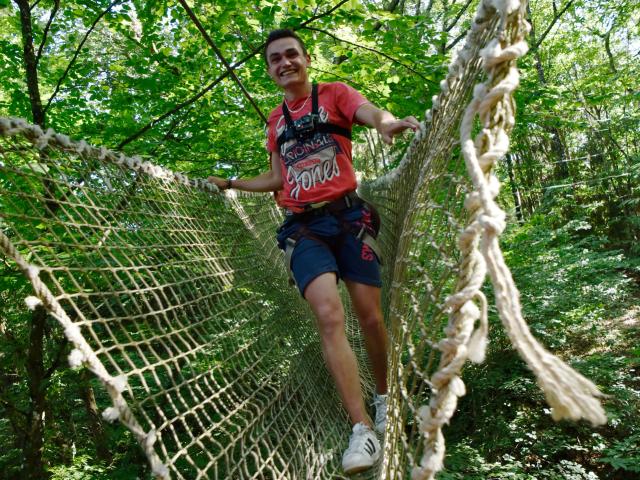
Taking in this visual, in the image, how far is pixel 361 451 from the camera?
1.12 metres

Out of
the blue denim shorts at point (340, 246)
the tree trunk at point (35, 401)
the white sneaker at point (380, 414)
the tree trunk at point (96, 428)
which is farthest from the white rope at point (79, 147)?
Result: the tree trunk at point (96, 428)

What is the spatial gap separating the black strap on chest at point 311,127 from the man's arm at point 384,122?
3.5 inches

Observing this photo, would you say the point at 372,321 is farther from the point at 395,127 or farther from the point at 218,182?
the point at 218,182

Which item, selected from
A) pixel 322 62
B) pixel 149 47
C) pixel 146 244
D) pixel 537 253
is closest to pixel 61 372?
pixel 146 244

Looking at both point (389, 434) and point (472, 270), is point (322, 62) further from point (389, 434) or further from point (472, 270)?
point (472, 270)

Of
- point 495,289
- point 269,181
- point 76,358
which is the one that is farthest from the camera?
point 269,181

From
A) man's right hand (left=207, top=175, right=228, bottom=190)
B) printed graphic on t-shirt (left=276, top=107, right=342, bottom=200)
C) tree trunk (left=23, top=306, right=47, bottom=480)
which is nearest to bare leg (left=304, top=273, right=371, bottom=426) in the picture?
printed graphic on t-shirt (left=276, top=107, right=342, bottom=200)

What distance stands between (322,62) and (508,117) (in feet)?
9.73

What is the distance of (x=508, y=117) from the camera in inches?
22.5

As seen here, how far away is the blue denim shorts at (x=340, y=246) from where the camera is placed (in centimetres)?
142

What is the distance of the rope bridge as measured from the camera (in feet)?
1.68

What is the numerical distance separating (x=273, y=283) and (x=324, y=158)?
71cm

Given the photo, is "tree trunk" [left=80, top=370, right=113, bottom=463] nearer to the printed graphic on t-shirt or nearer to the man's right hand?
the man's right hand

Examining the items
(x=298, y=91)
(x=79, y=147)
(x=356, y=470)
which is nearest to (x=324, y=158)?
(x=298, y=91)
